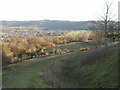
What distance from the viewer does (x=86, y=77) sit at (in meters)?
14.2

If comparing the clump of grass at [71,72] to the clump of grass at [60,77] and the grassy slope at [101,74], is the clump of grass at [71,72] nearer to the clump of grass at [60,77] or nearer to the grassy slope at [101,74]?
the clump of grass at [60,77]

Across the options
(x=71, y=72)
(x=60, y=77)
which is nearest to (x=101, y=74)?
(x=60, y=77)

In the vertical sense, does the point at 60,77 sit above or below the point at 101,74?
below

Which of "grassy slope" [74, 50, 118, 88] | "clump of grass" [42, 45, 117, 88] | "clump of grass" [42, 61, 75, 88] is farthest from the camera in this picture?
"clump of grass" [42, 45, 117, 88]

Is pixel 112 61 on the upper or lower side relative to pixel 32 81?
upper

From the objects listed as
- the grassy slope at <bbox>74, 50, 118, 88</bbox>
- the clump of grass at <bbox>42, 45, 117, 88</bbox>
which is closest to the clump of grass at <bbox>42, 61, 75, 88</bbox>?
the clump of grass at <bbox>42, 45, 117, 88</bbox>

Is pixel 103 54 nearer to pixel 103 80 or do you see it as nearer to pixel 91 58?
pixel 91 58

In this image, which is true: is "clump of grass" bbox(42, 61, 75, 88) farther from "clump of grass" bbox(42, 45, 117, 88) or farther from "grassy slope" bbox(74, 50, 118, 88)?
"grassy slope" bbox(74, 50, 118, 88)

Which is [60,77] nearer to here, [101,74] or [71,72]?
[71,72]

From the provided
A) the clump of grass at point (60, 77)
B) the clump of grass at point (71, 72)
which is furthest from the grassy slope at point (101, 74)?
the clump of grass at point (60, 77)

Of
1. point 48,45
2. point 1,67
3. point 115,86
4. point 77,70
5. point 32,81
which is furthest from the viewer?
point 48,45

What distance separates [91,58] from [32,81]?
5500mm

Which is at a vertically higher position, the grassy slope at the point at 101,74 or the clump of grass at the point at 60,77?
the grassy slope at the point at 101,74

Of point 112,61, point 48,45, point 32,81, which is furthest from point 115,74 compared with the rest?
point 48,45
